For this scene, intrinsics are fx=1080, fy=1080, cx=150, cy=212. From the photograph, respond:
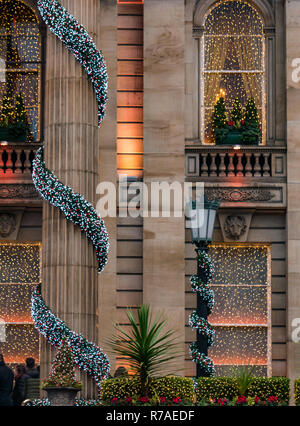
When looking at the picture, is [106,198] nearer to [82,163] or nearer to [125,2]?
[82,163]

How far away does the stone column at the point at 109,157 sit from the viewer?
25.8 metres

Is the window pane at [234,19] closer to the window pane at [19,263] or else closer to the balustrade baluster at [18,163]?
the balustrade baluster at [18,163]

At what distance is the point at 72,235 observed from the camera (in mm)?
23719

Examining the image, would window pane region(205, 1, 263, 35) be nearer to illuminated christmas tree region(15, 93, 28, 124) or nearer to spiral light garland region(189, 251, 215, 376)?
illuminated christmas tree region(15, 93, 28, 124)

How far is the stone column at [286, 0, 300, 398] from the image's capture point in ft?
84.7

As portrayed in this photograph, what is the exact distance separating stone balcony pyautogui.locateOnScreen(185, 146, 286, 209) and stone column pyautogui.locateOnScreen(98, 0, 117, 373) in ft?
6.32

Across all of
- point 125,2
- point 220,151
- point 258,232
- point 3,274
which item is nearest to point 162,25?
point 125,2

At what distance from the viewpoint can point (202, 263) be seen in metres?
20.7

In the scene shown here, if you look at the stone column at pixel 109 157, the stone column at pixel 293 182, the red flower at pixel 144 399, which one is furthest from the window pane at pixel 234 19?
the red flower at pixel 144 399

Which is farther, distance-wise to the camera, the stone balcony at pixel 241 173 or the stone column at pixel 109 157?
the stone balcony at pixel 241 173

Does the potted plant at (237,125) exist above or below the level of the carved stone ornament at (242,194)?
above

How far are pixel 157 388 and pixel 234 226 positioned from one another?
8.38m

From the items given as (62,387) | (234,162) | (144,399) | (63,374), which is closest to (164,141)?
Result: (234,162)

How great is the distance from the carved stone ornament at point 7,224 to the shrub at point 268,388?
9412mm
